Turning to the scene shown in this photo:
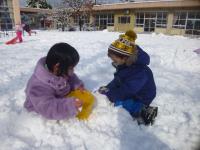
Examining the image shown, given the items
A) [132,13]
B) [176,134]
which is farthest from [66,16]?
[176,134]

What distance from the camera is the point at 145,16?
26.5 metres

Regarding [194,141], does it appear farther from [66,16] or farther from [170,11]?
[66,16]

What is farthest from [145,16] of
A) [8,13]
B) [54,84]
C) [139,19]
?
[54,84]

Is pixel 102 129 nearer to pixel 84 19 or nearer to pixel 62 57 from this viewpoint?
pixel 62 57

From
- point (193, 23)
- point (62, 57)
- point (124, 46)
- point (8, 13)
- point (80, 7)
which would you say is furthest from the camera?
point (80, 7)

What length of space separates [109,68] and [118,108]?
3.21 m

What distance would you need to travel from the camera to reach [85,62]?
20.7ft

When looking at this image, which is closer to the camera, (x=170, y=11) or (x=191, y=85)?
(x=191, y=85)

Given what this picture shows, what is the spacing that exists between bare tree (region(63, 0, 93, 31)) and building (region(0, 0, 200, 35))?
1.09m

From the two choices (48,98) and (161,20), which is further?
(161,20)

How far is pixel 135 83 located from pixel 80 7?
29782mm

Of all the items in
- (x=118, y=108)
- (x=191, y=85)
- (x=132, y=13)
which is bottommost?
(x=191, y=85)

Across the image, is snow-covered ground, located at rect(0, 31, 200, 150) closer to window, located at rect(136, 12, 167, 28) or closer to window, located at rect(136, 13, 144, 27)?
window, located at rect(136, 12, 167, 28)

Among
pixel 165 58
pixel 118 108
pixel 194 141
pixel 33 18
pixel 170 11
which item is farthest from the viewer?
pixel 33 18
